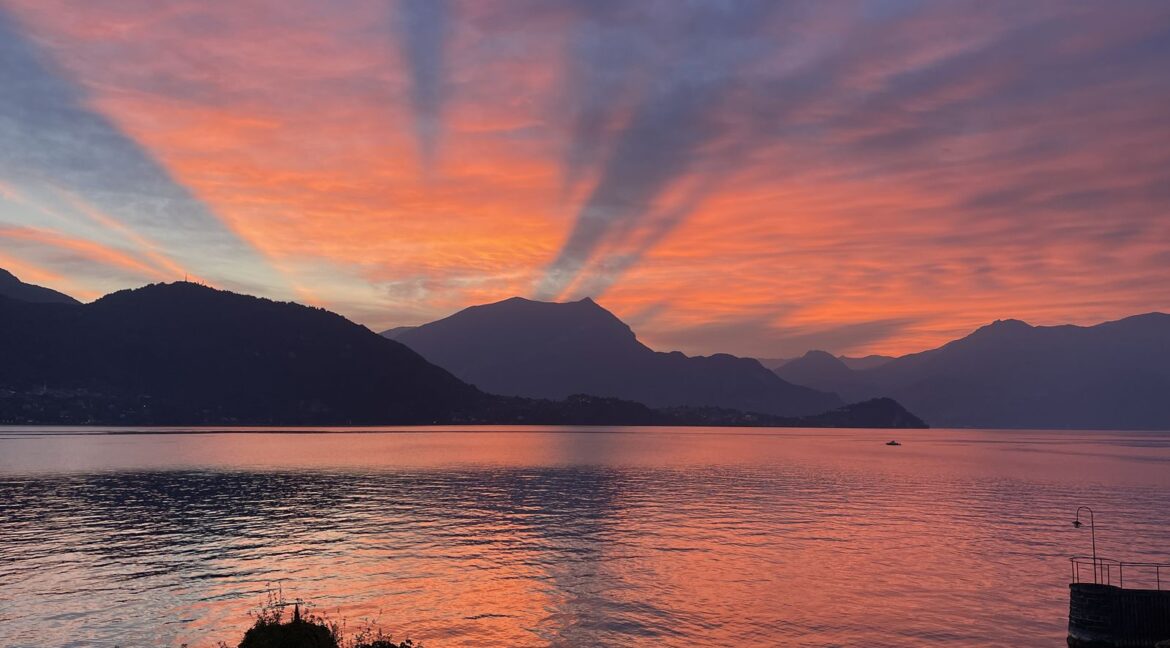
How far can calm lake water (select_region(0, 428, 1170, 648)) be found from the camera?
40.4m

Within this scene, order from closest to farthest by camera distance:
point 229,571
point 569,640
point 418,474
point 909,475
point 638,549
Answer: point 569,640
point 229,571
point 638,549
point 418,474
point 909,475

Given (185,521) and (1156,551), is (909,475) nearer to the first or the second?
(1156,551)

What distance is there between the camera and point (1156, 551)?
65312mm

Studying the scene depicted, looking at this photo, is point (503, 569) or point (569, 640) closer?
point (569, 640)

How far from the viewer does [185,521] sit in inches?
3029

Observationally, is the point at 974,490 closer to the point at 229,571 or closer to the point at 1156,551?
the point at 1156,551

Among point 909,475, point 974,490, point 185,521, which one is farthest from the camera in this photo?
point 909,475

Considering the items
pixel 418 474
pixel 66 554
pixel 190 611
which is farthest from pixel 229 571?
pixel 418 474

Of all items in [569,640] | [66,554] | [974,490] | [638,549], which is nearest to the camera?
[569,640]

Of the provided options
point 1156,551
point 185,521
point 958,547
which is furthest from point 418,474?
point 1156,551

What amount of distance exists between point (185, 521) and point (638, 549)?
1935 inches

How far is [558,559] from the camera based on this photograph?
191 feet

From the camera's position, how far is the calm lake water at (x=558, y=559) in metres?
40.4

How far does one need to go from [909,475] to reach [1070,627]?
422 ft
